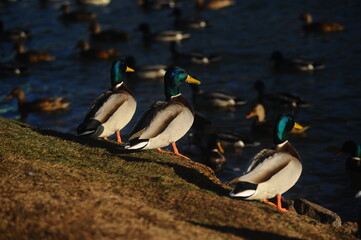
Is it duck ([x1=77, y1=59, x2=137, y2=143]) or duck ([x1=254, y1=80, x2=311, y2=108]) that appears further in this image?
duck ([x1=254, y1=80, x2=311, y2=108])

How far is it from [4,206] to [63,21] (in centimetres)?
2377

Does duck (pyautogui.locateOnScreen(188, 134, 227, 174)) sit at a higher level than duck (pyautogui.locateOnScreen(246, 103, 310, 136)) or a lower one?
higher

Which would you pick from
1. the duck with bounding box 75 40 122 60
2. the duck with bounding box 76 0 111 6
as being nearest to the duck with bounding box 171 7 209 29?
the duck with bounding box 75 40 122 60

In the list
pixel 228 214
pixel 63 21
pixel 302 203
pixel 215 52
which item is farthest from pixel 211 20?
pixel 228 214

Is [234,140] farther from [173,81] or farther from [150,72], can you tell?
[150,72]

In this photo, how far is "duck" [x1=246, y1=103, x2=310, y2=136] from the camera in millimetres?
16084

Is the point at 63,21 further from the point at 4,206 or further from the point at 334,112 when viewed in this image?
the point at 4,206

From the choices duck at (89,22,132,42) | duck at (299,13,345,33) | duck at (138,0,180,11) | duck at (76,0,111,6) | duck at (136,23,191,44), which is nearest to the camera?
duck at (299,13,345,33)

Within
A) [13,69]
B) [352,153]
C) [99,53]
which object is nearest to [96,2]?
[99,53]

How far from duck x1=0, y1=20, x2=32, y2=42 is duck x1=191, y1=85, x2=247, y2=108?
1069cm

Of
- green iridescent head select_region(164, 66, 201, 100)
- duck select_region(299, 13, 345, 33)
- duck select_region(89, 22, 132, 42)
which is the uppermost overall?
green iridescent head select_region(164, 66, 201, 100)

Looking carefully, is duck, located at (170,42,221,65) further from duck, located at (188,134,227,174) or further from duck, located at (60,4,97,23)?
duck, located at (60,4,97,23)

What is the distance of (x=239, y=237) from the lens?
6.94 metres

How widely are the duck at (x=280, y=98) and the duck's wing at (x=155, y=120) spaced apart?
868cm
